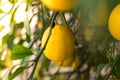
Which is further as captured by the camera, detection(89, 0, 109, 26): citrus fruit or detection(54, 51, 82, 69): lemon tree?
detection(54, 51, 82, 69): lemon tree

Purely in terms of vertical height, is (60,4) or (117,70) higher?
(60,4)

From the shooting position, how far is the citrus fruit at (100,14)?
0.51m

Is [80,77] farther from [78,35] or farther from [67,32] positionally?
[67,32]

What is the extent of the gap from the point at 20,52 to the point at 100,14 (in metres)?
0.17

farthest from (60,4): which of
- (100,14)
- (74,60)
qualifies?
(74,60)

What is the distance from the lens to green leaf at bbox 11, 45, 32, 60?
0.58m

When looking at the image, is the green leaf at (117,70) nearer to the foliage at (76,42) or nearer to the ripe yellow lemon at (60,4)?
the foliage at (76,42)

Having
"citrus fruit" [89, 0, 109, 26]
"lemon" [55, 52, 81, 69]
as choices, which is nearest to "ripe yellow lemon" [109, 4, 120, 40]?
"citrus fruit" [89, 0, 109, 26]

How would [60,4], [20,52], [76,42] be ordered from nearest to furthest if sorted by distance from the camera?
[60,4]
[20,52]
[76,42]

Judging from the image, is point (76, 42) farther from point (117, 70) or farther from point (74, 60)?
point (117, 70)

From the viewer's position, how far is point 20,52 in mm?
585

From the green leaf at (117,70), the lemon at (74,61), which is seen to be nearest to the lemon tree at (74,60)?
the lemon at (74,61)

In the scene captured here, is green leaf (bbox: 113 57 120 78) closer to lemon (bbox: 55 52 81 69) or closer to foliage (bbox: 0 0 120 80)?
foliage (bbox: 0 0 120 80)

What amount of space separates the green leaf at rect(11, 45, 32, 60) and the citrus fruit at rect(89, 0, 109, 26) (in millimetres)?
138
